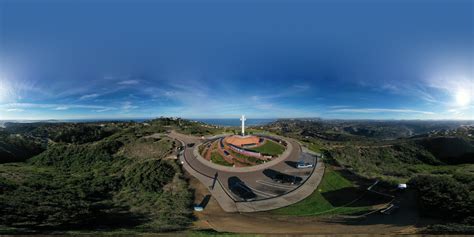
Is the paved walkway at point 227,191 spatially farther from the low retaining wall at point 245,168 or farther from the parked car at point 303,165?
the parked car at point 303,165

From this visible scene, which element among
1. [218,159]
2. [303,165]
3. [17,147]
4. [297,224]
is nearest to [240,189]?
[218,159]

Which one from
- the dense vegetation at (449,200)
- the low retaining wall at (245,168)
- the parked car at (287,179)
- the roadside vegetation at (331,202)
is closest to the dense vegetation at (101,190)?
the low retaining wall at (245,168)

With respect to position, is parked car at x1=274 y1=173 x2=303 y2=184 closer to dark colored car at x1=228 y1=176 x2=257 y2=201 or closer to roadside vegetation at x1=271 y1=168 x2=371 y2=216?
roadside vegetation at x1=271 y1=168 x2=371 y2=216

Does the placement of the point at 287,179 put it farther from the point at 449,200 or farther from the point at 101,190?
the point at 101,190

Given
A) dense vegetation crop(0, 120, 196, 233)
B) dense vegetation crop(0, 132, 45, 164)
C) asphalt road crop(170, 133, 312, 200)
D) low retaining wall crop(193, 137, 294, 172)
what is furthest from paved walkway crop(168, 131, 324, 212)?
dense vegetation crop(0, 132, 45, 164)

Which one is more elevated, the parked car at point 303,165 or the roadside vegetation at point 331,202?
the parked car at point 303,165

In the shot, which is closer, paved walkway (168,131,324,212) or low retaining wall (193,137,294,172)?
paved walkway (168,131,324,212)

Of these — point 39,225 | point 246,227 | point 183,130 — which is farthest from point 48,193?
point 183,130
